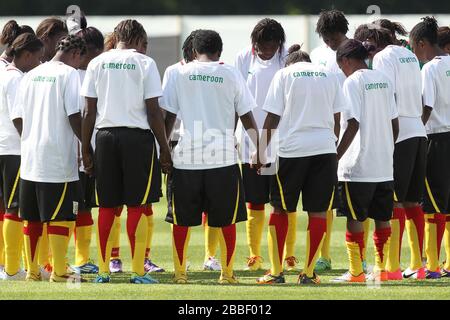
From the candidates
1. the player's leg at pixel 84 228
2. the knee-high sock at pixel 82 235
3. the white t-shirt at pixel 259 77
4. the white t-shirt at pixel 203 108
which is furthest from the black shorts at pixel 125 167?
the white t-shirt at pixel 259 77

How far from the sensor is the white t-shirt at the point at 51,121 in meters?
10.8

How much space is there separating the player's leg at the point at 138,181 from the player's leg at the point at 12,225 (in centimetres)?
119

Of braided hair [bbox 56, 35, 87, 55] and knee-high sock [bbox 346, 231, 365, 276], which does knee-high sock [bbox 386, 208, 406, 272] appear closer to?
knee-high sock [bbox 346, 231, 365, 276]

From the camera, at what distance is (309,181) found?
36.1 feet

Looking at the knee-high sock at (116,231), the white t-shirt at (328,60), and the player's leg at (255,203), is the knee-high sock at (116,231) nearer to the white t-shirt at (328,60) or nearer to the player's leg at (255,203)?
the player's leg at (255,203)

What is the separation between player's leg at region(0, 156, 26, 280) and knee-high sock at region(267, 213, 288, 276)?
7.56 ft

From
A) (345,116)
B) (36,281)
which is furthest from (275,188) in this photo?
(36,281)

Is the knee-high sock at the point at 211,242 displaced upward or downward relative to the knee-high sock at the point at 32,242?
downward

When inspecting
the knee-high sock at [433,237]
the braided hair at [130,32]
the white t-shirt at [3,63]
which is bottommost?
the knee-high sock at [433,237]

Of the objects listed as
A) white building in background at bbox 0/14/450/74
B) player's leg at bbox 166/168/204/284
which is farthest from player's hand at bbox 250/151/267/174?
white building in background at bbox 0/14/450/74

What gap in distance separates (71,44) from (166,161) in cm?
139

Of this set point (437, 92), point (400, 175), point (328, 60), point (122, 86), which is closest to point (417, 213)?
point (400, 175)

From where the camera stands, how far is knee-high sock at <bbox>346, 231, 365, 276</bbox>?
11070mm
